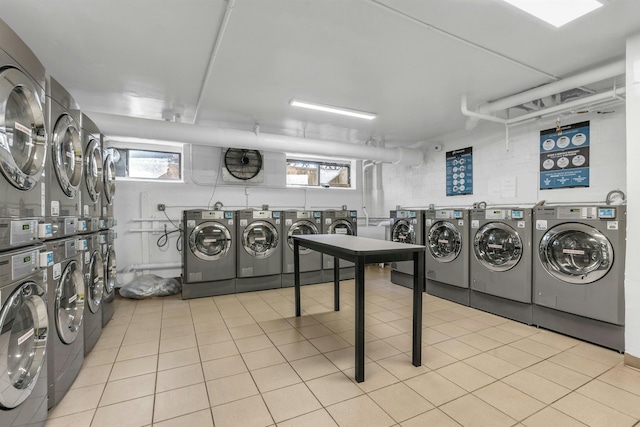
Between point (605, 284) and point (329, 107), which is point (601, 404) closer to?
point (605, 284)

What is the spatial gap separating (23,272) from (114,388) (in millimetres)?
1232

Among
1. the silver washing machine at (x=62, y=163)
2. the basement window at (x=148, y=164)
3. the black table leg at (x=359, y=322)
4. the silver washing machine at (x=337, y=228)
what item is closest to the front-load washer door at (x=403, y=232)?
the silver washing machine at (x=337, y=228)

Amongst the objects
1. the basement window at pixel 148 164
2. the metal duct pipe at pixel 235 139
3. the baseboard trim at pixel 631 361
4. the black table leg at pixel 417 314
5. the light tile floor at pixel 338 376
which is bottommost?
the light tile floor at pixel 338 376

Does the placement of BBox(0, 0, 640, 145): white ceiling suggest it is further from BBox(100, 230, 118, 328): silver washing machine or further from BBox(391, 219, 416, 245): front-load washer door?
BBox(391, 219, 416, 245): front-load washer door

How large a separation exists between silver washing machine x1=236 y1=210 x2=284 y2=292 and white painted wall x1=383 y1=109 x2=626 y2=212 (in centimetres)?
304

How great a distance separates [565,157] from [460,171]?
161 cm

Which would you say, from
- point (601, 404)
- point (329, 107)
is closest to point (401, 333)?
point (601, 404)

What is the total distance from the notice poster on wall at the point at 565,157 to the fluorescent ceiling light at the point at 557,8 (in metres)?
2.01

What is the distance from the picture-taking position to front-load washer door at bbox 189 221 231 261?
4.51 meters

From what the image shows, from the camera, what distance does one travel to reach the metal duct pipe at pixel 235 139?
3.84 meters

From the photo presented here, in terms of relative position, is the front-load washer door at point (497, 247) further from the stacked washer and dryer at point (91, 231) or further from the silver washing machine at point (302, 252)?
the stacked washer and dryer at point (91, 231)

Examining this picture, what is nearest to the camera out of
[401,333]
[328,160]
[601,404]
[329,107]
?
[601,404]

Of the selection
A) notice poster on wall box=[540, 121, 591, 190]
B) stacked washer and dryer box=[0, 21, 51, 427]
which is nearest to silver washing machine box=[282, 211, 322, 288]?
notice poster on wall box=[540, 121, 591, 190]

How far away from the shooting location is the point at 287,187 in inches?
246
